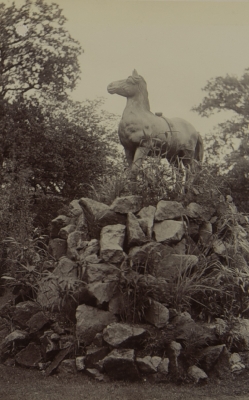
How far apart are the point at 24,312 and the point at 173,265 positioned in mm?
2622

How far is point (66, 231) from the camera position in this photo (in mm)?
9648

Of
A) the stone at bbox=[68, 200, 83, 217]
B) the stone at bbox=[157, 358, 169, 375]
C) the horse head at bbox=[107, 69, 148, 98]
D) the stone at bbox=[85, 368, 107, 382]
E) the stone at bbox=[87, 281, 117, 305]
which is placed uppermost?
the horse head at bbox=[107, 69, 148, 98]

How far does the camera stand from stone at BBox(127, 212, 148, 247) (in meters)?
8.56

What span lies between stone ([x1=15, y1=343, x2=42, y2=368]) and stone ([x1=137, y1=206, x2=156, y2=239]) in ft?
8.73

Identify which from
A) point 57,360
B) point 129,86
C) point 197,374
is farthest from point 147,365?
point 129,86

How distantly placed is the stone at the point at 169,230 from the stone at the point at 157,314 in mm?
1343

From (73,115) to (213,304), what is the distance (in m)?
14.5

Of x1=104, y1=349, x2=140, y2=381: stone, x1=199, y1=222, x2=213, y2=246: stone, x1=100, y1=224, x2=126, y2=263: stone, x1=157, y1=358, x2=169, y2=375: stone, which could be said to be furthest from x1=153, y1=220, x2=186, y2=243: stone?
x1=104, y1=349, x2=140, y2=381: stone

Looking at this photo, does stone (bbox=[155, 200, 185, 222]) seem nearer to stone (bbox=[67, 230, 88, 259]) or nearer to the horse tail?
stone (bbox=[67, 230, 88, 259])

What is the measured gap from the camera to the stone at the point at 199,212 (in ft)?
30.7

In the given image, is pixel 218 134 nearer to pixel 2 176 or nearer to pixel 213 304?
pixel 2 176

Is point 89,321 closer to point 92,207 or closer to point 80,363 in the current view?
point 80,363

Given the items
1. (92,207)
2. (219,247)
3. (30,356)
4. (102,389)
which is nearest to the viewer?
(102,389)

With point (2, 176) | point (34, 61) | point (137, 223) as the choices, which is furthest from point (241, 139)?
point (137, 223)
